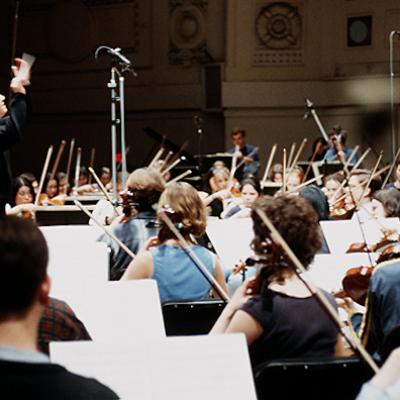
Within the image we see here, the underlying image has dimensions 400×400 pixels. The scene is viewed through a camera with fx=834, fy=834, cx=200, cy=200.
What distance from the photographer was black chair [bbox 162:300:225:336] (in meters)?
2.89

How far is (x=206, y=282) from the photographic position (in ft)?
11.1

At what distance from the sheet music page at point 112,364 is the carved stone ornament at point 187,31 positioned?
10795mm

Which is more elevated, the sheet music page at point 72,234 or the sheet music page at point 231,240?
the sheet music page at point 72,234

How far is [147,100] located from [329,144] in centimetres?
416

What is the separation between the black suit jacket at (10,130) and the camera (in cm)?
391

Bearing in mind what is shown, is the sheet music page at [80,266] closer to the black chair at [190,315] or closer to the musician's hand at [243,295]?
the black chair at [190,315]

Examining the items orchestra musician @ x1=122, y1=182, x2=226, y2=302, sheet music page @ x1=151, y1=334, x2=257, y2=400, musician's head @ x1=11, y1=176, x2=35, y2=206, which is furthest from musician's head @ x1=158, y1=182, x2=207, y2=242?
musician's head @ x1=11, y1=176, x2=35, y2=206

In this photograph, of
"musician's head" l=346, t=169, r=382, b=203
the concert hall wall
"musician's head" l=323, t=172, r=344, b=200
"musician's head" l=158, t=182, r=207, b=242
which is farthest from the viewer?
the concert hall wall

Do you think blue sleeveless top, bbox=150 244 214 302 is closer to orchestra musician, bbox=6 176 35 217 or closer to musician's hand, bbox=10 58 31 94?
musician's hand, bbox=10 58 31 94

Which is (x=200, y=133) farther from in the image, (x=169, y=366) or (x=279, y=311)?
(x=169, y=366)

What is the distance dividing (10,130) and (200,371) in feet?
7.71

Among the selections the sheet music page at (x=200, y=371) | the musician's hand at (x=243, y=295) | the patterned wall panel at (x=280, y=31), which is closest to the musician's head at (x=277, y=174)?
the patterned wall panel at (x=280, y=31)

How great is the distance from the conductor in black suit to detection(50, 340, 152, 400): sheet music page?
225cm

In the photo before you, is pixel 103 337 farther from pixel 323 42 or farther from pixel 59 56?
pixel 59 56
